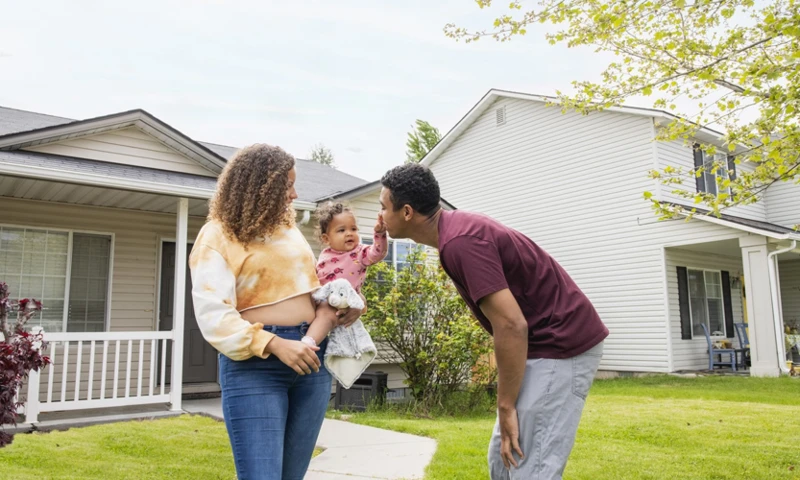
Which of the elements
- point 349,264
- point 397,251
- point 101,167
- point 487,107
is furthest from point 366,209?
point 487,107

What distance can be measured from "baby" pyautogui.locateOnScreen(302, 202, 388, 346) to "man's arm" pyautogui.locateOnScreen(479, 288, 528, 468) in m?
1.07

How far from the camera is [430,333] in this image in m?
8.07

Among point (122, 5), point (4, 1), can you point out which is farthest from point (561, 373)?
point (4, 1)

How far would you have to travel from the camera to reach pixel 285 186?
226 cm

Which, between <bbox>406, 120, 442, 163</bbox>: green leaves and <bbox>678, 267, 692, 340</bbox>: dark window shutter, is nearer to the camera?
<bbox>678, 267, 692, 340</bbox>: dark window shutter

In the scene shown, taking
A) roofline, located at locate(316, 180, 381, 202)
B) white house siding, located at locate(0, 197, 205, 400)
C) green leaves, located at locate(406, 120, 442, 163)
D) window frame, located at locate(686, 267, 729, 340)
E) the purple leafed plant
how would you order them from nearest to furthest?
1. the purple leafed plant
2. white house siding, located at locate(0, 197, 205, 400)
3. roofline, located at locate(316, 180, 381, 202)
4. window frame, located at locate(686, 267, 729, 340)
5. green leaves, located at locate(406, 120, 442, 163)

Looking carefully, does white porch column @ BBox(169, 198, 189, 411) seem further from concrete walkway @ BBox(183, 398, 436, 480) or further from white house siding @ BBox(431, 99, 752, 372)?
Answer: white house siding @ BBox(431, 99, 752, 372)

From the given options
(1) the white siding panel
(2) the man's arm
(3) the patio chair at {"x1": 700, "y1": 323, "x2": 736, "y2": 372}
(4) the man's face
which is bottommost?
(3) the patio chair at {"x1": 700, "y1": 323, "x2": 736, "y2": 372}

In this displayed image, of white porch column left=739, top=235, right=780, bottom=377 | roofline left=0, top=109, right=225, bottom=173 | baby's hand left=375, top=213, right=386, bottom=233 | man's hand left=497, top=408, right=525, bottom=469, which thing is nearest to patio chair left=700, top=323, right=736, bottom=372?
white porch column left=739, top=235, right=780, bottom=377

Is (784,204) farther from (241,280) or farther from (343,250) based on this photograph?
(241,280)

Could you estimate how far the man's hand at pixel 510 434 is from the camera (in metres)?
2.17

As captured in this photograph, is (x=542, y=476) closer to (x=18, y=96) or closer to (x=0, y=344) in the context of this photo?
(x=0, y=344)

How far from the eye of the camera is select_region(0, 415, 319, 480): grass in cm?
475

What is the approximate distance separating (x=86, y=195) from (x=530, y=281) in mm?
7525
